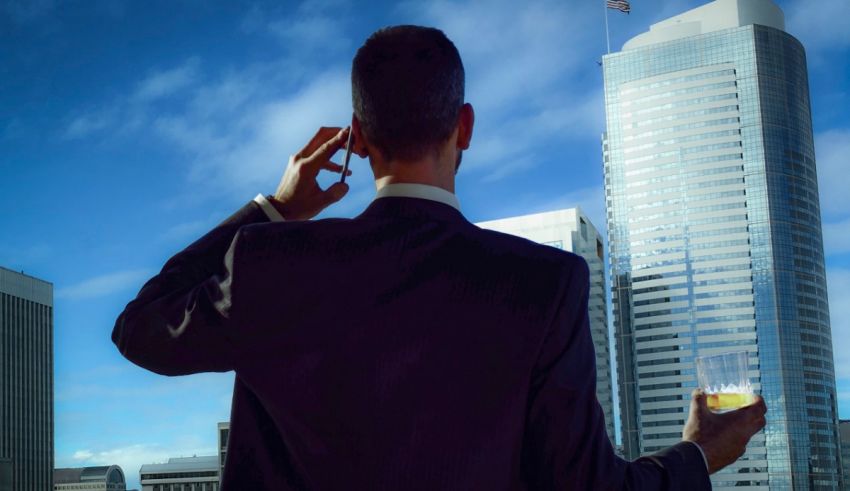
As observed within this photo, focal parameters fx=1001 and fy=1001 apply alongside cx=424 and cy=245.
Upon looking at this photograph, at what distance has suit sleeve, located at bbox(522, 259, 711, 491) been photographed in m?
1.04

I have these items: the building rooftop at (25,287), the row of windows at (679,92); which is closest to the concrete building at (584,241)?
the row of windows at (679,92)

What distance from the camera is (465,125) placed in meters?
1.18

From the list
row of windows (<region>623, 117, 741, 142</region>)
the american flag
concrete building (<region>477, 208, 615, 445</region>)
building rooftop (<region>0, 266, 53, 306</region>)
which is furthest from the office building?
building rooftop (<region>0, 266, 53, 306</region>)

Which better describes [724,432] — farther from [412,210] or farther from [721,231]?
[721,231]

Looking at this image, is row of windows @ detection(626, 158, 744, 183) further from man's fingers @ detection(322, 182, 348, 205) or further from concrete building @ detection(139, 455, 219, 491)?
man's fingers @ detection(322, 182, 348, 205)

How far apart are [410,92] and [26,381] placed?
3791 inches

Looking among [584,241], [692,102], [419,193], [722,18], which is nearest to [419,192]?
[419,193]

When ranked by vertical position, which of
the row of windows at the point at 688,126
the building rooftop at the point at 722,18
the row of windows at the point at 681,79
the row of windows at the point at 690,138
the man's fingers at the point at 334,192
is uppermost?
the building rooftop at the point at 722,18

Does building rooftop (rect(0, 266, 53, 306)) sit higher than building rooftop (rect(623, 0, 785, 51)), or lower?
lower

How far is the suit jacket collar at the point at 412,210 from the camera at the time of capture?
110 centimetres

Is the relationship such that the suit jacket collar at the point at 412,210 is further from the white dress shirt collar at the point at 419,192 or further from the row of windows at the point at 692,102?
the row of windows at the point at 692,102

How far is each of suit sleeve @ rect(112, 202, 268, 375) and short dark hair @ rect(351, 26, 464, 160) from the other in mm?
212

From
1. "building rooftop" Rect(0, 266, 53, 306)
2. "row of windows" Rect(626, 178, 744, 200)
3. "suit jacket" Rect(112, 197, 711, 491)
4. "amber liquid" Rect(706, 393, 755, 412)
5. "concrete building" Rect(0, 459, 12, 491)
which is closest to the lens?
"suit jacket" Rect(112, 197, 711, 491)

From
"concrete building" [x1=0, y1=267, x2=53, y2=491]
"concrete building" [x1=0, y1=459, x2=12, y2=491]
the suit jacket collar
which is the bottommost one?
Answer: "concrete building" [x1=0, y1=459, x2=12, y2=491]
